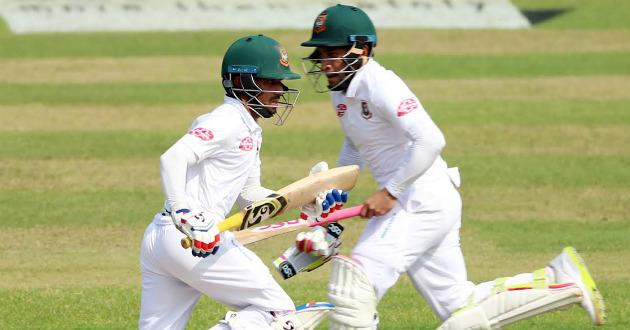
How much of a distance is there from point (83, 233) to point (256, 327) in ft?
16.4

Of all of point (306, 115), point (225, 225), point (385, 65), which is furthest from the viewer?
point (385, 65)

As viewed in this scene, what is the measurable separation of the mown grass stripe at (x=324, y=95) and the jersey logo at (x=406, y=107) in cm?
948

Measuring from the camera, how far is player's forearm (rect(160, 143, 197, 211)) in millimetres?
5441

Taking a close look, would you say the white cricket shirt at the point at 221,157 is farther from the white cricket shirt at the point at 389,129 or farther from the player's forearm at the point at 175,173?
the white cricket shirt at the point at 389,129

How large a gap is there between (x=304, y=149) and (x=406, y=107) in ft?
24.3

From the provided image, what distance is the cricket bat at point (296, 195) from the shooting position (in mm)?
6043

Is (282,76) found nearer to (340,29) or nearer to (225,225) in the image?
(340,29)

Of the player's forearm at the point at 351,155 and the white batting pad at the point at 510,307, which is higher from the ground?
the player's forearm at the point at 351,155

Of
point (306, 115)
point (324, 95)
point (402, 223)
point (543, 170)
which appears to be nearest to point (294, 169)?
point (306, 115)

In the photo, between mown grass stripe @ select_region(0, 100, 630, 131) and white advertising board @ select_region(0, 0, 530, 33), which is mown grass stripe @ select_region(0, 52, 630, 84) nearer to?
mown grass stripe @ select_region(0, 100, 630, 131)

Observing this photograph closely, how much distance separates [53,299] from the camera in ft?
26.8

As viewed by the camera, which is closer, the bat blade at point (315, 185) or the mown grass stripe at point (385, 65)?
the bat blade at point (315, 185)

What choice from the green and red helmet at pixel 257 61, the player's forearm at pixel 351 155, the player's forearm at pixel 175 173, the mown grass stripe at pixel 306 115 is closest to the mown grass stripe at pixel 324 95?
the mown grass stripe at pixel 306 115

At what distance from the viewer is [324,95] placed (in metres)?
15.6
